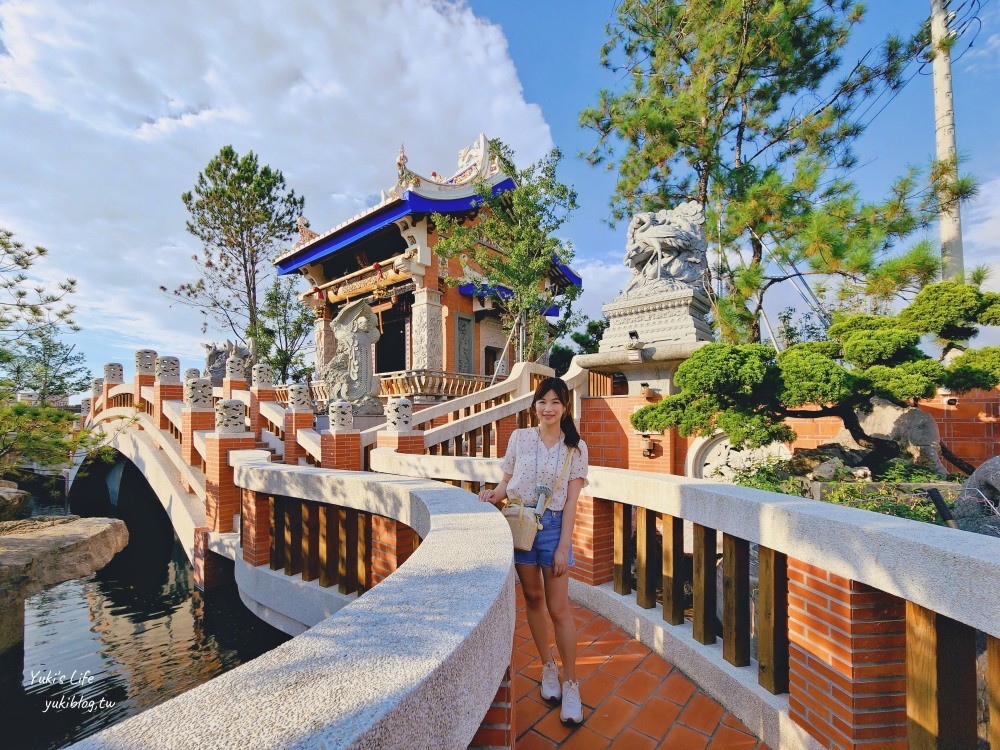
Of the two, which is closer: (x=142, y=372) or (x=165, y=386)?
(x=165, y=386)

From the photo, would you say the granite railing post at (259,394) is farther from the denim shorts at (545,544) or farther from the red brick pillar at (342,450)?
the denim shorts at (545,544)

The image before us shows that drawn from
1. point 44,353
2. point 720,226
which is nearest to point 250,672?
point 720,226

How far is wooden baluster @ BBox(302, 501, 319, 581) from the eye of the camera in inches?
155

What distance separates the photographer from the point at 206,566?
6.94 metres

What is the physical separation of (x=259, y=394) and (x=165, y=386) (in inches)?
71.0

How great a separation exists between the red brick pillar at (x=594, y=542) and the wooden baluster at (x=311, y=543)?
2215 millimetres

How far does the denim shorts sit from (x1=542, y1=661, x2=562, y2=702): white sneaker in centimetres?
54

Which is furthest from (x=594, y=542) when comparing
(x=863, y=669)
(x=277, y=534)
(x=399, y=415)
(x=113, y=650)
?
(x=113, y=650)

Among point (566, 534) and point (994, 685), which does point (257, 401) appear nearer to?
point (566, 534)

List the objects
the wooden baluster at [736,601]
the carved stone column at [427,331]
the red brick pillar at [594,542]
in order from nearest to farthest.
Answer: the wooden baluster at [736,601] → the red brick pillar at [594,542] → the carved stone column at [427,331]

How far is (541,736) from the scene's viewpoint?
6.63 ft

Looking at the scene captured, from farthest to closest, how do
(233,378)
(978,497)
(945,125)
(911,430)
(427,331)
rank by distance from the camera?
1. (427,331)
2. (233,378)
3. (945,125)
4. (911,430)
5. (978,497)

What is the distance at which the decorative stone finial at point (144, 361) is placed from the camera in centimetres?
1055

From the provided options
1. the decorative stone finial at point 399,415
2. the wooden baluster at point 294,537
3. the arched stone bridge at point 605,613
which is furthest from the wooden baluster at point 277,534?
the decorative stone finial at point 399,415
